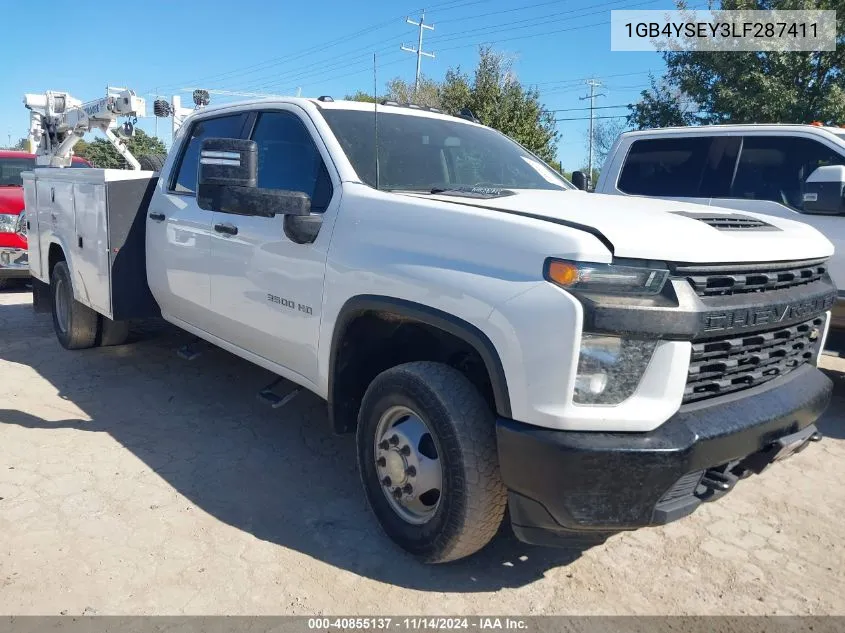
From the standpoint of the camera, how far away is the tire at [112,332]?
6008 mm

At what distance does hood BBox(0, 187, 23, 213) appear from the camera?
28.7 feet

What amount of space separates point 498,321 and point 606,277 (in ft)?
1.29

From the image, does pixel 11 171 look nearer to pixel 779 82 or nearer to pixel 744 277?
pixel 744 277

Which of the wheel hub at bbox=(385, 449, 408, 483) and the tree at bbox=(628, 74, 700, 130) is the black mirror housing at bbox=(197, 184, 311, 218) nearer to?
the wheel hub at bbox=(385, 449, 408, 483)

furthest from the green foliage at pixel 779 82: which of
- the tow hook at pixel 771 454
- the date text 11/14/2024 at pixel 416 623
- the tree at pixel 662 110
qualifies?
the date text 11/14/2024 at pixel 416 623

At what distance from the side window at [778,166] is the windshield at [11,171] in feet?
29.6

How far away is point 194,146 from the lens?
4.79 m

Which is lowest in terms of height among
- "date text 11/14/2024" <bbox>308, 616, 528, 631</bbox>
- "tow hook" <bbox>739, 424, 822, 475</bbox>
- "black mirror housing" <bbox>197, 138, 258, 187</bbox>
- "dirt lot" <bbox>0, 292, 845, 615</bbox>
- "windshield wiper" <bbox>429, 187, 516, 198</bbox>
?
"date text 11/14/2024" <bbox>308, 616, 528, 631</bbox>

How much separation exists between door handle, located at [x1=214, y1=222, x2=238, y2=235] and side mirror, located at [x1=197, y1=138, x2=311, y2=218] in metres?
0.71

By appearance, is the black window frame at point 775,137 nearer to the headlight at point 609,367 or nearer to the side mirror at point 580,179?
the side mirror at point 580,179

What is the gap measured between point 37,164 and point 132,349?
5.48 m

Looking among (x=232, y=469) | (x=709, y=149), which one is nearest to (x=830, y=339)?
(x=709, y=149)

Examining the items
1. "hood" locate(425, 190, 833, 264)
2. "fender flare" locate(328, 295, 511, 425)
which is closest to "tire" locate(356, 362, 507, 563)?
"fender flare" locate(328, 295, 511, 425)

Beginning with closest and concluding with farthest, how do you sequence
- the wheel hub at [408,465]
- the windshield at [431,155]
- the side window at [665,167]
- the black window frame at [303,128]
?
the wheel hub at [408,465] → the black window frame at [303,128] → the windshield at [431,155] → the side window at [665,167]
